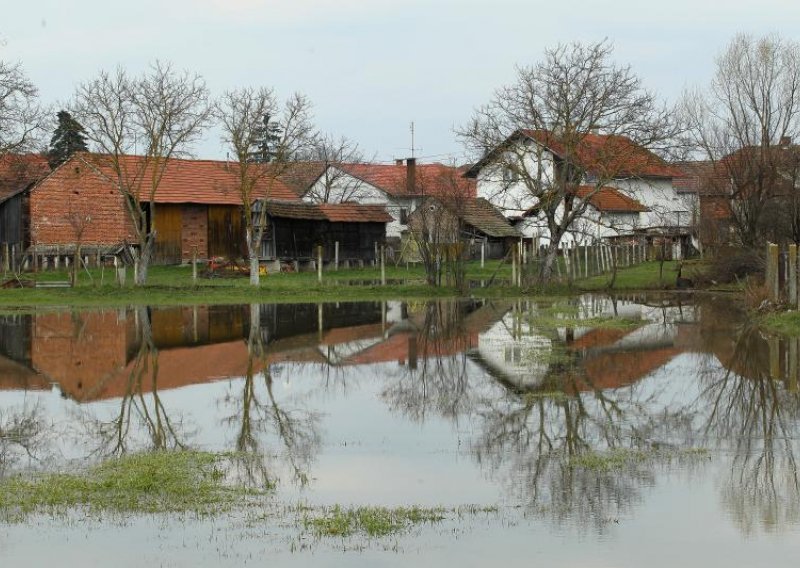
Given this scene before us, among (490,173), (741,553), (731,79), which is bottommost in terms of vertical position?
(741,553)

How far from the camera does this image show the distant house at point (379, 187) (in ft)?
225

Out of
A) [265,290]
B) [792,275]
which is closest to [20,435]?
[792,275]

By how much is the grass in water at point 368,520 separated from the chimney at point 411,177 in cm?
5877

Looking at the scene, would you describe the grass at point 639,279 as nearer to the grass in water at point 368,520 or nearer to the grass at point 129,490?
the grass at point 129,490

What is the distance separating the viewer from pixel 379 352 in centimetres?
2266

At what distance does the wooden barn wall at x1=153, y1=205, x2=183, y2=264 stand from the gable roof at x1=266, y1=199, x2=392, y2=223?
441cm

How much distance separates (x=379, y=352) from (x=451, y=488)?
1223 centimetres

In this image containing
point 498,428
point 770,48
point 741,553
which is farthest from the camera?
point 770,48

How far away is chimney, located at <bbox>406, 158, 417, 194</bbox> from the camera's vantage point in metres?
68.1

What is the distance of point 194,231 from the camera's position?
54.9m

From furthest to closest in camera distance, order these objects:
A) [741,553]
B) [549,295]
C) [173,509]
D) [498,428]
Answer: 1. [549,295]
2. [498,428]
3. [173,509]
4. [741,553]

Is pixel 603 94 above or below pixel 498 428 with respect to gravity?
above

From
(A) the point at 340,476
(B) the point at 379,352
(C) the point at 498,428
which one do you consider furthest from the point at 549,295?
(A) the point at 340,476

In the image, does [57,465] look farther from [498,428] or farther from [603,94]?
[603,94]
